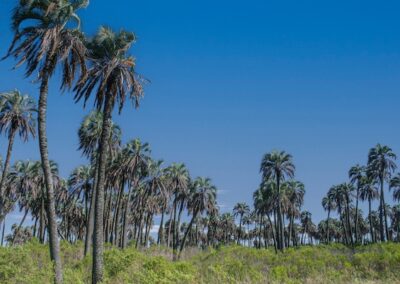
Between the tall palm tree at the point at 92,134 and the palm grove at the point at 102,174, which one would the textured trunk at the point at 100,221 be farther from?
the tall palm tree at the point at 92,134

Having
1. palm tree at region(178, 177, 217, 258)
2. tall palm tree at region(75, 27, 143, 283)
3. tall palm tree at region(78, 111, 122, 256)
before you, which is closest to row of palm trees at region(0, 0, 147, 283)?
tall palm tree at region(75, 27, 143, 283)

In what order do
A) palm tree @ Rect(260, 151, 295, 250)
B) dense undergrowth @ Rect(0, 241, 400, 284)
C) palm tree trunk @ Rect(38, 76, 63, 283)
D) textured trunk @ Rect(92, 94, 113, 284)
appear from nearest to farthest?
dense undergrowth @ Rect(0, 241, 400, 284) → palm tree trunk @ Rect(38, 76, 63, 283) → textured trunk @ Rect(92, 94, 113, 284) → palm tree @ Rect(260, 151, 295, 250)

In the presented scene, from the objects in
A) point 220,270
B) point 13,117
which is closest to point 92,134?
point 13,117

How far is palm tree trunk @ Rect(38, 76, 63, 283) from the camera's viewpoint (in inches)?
724

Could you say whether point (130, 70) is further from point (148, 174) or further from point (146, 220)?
point (146, 220)

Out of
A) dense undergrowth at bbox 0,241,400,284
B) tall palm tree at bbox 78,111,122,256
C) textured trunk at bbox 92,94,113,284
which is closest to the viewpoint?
dense undergrowth at bbox 0,241,400,284

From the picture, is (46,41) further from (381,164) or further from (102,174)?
(381,164)

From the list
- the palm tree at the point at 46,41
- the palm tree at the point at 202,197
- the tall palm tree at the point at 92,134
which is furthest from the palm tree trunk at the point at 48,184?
the palm tree at the point at 202,197

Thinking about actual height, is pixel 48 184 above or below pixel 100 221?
above

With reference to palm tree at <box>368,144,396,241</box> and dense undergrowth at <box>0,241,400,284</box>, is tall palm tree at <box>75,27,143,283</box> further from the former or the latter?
palm tree at <box>368,144,396,241</box>

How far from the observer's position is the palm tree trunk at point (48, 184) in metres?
18.4

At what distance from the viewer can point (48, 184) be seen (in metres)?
19.2

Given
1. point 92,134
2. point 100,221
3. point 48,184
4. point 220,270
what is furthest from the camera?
point 92,134

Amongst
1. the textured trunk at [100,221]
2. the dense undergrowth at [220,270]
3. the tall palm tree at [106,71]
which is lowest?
the dense undergrowth at [220,270]
